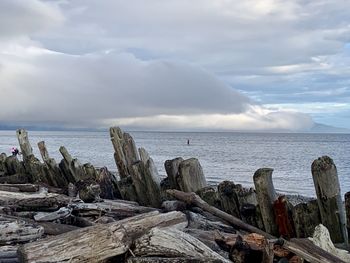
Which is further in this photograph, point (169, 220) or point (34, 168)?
point (34, 168)

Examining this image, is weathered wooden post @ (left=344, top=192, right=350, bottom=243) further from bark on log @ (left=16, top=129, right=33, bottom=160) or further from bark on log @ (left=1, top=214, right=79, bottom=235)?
bark on log @ (left=16, top=129, right=33, bottom=160)

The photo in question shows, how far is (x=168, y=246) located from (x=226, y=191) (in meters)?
3.12

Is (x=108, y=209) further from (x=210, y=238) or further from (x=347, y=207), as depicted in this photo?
(x=347, y=207)

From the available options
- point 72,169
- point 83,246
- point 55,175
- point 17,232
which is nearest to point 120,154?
point 72,169

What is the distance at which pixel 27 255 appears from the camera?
5.05 meters

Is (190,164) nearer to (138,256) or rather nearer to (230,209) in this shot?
(230,209)

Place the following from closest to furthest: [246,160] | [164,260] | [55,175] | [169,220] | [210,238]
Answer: [164,260]
[210,238]
[169,220]
[55,175]
[246,160]

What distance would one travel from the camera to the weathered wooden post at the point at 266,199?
7633 millimetres

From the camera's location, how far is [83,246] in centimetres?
526

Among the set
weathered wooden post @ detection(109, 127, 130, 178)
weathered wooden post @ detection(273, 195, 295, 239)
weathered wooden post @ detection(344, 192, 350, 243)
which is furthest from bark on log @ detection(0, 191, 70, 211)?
weathered wooden post @ detection(344, 192, 350, 243)

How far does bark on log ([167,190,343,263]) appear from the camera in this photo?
18.7 feet

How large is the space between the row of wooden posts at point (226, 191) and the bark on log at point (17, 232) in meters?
2.37

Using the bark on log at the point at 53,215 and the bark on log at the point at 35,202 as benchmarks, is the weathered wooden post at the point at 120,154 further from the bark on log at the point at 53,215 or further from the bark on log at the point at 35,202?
the bark on log at the point at 53,215

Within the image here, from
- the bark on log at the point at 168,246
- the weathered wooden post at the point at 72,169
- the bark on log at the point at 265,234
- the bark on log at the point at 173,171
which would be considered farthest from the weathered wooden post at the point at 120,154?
the bark on log at the point at 168,246
